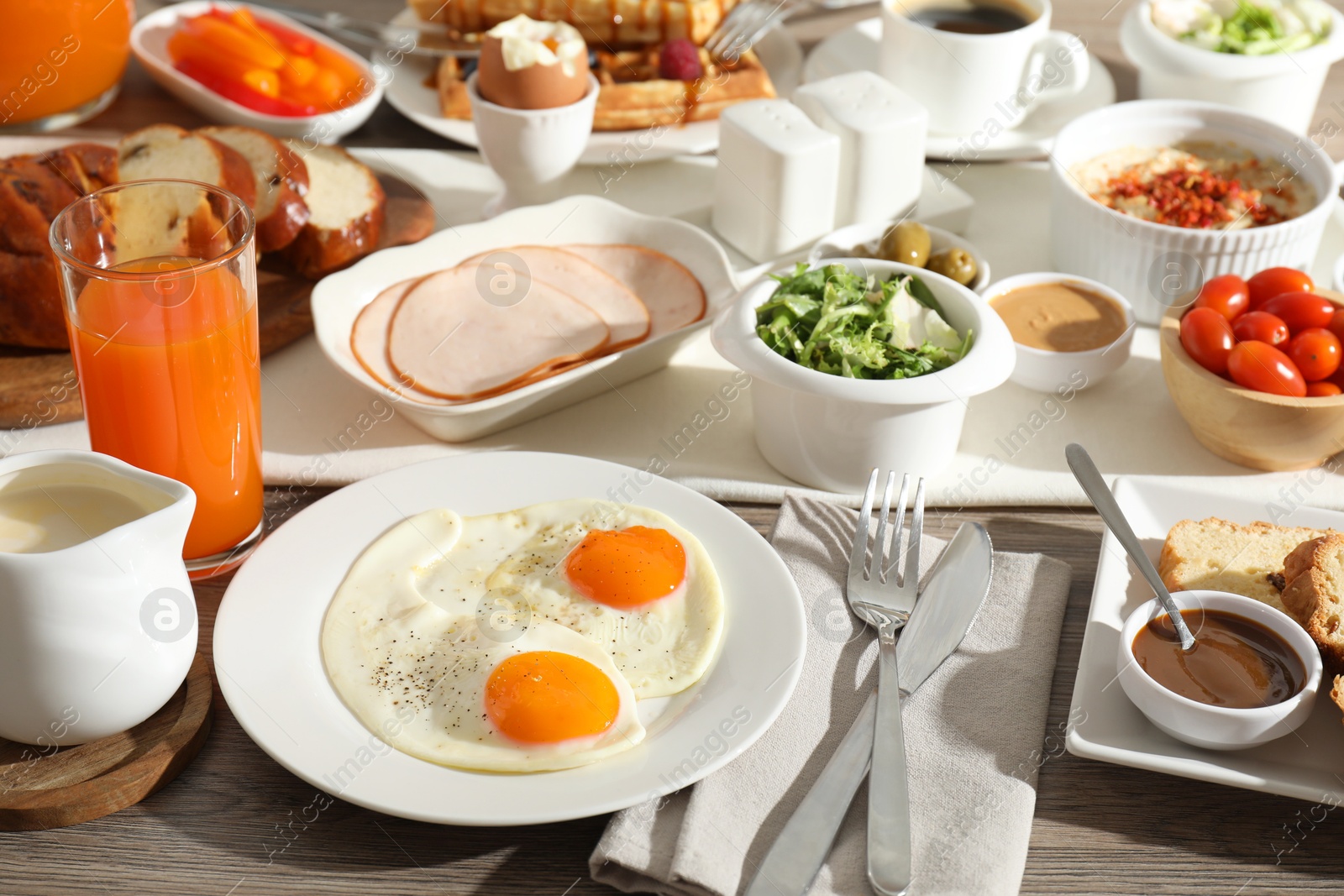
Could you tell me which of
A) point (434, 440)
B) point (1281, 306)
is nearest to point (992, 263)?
point (1281, 306)

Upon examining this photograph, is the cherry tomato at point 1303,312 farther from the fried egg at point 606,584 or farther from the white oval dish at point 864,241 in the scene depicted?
the fried egg at point 606,584

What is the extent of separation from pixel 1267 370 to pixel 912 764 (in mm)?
822

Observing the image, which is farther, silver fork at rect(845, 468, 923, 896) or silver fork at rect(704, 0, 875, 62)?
silver fork at rect(704, 0, 875, 62)

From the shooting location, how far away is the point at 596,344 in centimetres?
178

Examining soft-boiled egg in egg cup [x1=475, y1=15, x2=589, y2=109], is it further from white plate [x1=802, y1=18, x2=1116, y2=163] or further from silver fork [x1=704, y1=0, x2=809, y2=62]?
white plate [x1=802, y1=18, x2=1116, y2=163]

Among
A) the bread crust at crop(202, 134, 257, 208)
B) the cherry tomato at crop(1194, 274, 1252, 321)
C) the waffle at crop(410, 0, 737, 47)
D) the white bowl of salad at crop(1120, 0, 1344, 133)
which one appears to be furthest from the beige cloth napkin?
the waffle at crop(410, 0, 737, 47)

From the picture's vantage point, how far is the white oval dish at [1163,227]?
1.94 metres

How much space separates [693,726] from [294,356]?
3.61ft

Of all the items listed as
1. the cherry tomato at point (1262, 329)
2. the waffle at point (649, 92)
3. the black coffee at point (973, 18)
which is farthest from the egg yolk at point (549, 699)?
the black coffee at point (973, 18)

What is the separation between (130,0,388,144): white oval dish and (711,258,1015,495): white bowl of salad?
119cm

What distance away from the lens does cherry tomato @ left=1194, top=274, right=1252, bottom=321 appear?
5.72 ft

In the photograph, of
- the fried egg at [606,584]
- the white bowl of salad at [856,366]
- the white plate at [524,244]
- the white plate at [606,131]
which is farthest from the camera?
the white plate at [606,131]

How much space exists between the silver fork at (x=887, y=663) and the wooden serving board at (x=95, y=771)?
0.72 metres

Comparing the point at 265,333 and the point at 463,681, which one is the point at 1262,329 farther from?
the point at 265,333
